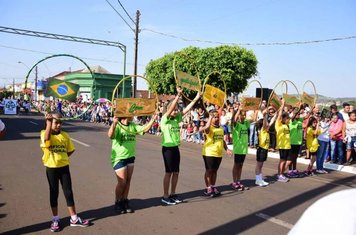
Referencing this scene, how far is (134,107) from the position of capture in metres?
5.96

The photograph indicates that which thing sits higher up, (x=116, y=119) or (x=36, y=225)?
(x=116, y=119)

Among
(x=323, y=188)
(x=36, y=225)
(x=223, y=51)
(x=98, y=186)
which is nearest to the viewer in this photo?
(x=36, y=225)

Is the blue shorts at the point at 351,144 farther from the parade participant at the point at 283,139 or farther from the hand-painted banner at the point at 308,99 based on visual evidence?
the parade participant at the point at 283,139

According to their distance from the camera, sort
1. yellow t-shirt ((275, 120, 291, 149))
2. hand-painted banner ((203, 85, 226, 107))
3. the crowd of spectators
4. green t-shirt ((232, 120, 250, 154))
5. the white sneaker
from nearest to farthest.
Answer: hand-painted banner ((203, 85, 226, 107)) < green t-shirt ((232, 120, 250, 154)) < the crowd of spectators < the white sneaker < yellow t-shirt ((275, 120, 291, 149))

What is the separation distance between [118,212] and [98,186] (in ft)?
6.15

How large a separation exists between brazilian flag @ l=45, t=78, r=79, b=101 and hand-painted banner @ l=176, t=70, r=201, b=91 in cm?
197

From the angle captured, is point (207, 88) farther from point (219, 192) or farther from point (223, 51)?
point (223, 51)

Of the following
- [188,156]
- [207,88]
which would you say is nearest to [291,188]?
[207,88]

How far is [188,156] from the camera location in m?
12.9

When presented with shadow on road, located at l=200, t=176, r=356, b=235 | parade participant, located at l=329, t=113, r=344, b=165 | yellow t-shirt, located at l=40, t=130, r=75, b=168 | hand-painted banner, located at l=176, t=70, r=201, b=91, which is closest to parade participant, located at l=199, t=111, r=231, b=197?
hand-painted banner, located at l=176, t=70, r=201, b=91

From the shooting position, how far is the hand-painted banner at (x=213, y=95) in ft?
24.4

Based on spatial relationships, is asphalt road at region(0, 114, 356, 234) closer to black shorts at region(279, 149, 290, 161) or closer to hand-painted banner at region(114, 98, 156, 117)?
black shorts at region(279, 149, 290, 161)

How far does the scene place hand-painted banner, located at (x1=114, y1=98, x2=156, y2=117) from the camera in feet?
18.9


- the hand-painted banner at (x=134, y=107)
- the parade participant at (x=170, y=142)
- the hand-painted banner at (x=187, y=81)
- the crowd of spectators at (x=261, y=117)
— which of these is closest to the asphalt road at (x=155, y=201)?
the parade participant at (x=170, y=142)
